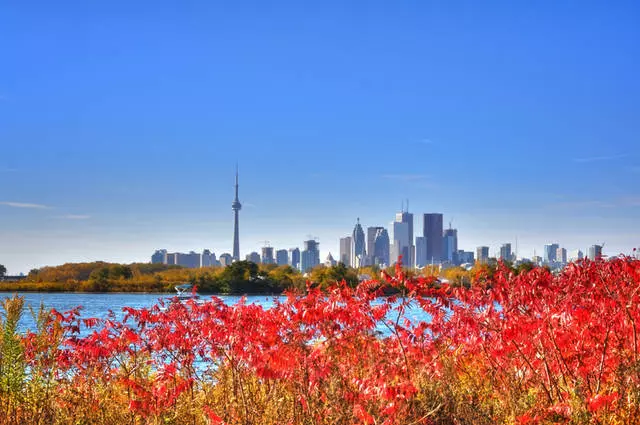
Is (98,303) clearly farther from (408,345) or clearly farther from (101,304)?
(408,345)

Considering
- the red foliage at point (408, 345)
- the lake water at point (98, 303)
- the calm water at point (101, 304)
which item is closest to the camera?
the red foliage at point (408, 345)

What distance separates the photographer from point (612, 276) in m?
10.5

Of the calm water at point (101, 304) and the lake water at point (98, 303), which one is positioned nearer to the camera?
the calm water at point (101, 304)

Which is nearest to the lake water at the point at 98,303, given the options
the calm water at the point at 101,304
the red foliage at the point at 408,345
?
the calm water at the point at 101,304

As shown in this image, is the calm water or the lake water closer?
the calm water

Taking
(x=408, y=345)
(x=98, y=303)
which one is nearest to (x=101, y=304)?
(x=98, y=303)

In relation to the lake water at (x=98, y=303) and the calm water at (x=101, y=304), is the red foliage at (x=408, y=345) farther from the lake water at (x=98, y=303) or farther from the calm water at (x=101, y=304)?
the lake water at (x=98, y=303)

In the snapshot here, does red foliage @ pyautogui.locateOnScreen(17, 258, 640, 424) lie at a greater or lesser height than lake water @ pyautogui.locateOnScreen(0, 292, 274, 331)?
greater

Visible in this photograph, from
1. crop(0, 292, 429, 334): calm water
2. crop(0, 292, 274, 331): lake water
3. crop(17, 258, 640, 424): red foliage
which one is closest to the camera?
crop(17, 258, 640, 424): red foliage

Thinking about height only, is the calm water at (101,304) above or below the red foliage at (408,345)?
below

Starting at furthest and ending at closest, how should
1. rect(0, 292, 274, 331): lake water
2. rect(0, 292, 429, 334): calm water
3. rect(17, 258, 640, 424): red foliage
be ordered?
rect(0, 292, 274, 331): lake water < rect(0, 292, 429, 334): calm water < rect(17, 258, 640, 424): red foliage

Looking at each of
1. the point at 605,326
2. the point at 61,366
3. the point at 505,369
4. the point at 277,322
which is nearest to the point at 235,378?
the point at 277,322

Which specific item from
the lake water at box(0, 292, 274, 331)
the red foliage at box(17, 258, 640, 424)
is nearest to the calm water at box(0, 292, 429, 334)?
the lake water at box(0, 292, 274, 331)

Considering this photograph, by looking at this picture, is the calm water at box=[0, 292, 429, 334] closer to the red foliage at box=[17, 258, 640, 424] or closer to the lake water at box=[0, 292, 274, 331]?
the lake water at box=[0, 292, 274, 331]
